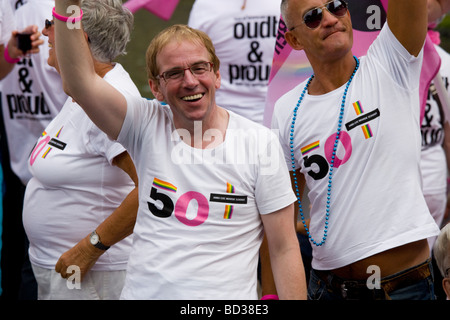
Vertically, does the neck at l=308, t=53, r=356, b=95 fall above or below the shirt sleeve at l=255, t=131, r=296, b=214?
above

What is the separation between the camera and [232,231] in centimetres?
252

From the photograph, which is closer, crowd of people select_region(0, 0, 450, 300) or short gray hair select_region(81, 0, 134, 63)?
crowd of people select_region(0, 0, 450, 300)

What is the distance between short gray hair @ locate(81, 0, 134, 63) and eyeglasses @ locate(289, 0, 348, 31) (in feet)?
2.64

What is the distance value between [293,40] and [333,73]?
0.26 metres

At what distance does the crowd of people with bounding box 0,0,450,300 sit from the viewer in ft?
8.23

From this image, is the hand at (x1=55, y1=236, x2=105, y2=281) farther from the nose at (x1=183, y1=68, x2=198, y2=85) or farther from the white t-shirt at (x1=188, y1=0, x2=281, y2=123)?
the white t-shirt at (x1=188, y1=0, x2=281, y2=123)

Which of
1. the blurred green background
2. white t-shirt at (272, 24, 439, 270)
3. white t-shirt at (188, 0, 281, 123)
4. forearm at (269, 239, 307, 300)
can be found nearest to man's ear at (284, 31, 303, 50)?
white t-shirt at (272, 24, 439, 270)

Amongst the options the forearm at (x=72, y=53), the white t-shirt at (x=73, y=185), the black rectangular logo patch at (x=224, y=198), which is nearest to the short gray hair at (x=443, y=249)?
the black rectangular logo patch at (x=224, y=198)

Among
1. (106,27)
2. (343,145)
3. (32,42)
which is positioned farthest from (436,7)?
(32,42)

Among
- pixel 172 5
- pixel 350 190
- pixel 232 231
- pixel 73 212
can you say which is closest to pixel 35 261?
pixel 73 212

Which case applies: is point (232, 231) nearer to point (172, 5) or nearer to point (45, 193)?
point (45, 193)

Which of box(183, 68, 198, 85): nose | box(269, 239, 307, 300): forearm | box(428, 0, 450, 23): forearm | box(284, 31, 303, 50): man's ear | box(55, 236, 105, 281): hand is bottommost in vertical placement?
box(55, 236, 105, 281): hand

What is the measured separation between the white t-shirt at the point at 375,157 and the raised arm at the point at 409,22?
0.11ft

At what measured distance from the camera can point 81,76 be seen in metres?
2.38
